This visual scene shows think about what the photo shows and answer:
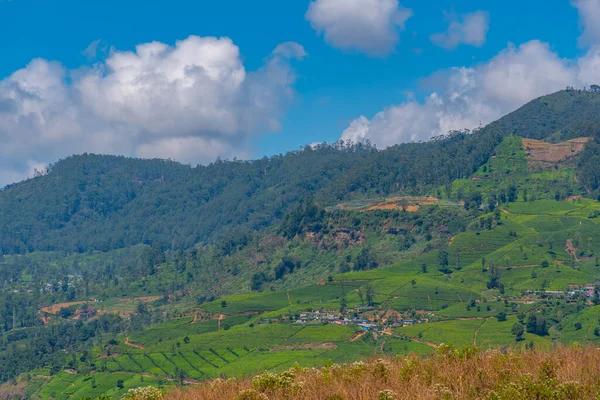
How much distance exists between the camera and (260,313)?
77.1 metres

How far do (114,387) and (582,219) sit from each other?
66.2 meters

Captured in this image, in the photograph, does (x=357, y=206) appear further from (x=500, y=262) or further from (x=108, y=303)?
(x=108, y=303)

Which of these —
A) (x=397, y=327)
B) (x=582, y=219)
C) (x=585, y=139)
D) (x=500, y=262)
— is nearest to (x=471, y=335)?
(x=397, y=327)

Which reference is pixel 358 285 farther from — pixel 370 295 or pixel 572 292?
pixel 572 292

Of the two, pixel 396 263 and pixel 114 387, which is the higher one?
pixel 396 263

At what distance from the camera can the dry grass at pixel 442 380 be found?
10.5 metres

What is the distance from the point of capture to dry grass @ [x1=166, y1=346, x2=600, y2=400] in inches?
413

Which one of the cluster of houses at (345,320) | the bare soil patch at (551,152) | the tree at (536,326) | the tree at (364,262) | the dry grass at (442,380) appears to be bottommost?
the tree at (536,326)

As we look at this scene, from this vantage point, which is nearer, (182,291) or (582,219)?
(582,219)

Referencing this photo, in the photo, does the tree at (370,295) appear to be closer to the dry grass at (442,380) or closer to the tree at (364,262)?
the tree at (364,262)

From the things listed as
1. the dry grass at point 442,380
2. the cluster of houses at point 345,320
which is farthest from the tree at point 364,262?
the dry grass at point 442,380

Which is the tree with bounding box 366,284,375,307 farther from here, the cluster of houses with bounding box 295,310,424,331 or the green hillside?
the cluster of houses with bounding box 295,310,424,331

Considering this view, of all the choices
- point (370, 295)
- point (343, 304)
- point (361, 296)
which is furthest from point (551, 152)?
point (343, 304)

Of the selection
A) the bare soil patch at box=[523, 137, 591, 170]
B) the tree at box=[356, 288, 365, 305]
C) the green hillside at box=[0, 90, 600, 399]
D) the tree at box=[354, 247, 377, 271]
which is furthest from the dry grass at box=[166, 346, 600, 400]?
A: the bare soil patch at box=[523, 137, 591, 170]
